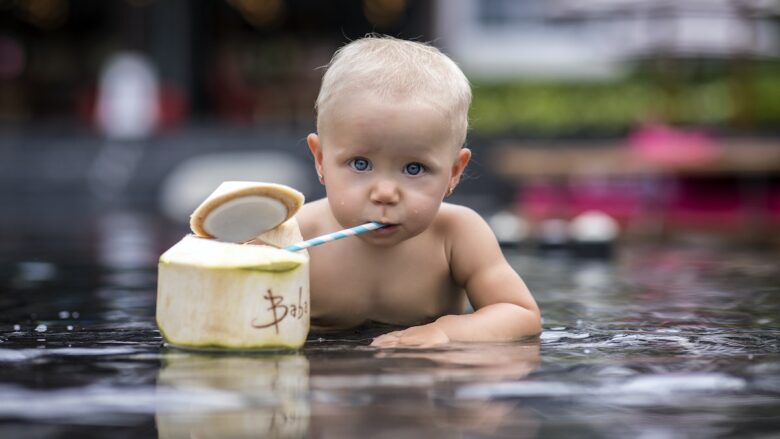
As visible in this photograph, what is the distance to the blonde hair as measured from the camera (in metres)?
2.80

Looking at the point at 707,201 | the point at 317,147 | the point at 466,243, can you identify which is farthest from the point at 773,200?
the point at 317,147

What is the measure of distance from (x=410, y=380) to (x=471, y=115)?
17.5ft

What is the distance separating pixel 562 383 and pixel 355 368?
1.31ft

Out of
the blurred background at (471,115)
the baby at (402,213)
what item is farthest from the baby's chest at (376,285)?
the blurred background at (471,115)

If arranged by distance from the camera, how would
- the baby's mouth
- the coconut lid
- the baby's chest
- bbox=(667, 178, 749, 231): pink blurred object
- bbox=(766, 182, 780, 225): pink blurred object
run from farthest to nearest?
bbox=(766, 182, 780, 225): pink blurred object
bbox=(667, 178, 749, 231): pink blurred object
the baby's chest
the baby's mouth
the coconut lid

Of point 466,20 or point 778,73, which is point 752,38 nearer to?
point 778,73

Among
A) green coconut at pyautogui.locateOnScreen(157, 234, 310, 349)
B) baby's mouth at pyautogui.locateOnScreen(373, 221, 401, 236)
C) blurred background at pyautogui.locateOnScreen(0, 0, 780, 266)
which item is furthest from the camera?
blurred background at pyautogui.locateOnScreen(0, 0, 780, 266)

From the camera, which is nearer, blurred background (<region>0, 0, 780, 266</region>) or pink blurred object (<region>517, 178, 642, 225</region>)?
blurred background (<region>0, 0, 780, 266</region>)

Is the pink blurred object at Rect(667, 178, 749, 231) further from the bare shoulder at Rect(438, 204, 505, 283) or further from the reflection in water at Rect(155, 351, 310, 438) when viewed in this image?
the reflection in water at Rect(155, 351, 310, 438)

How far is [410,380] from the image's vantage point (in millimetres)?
2271

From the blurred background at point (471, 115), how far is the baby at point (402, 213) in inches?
105

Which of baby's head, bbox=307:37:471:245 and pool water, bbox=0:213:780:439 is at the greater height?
baby's head, bbox=307:37:471:245

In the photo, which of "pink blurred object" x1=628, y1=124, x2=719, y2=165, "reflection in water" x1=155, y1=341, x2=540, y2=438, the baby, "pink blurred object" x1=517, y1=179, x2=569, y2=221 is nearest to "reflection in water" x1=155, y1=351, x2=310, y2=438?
"reflection in water" x1=155, y1=341, x2=540, y2=438

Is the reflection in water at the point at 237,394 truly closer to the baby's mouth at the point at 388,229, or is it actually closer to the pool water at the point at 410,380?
the pool water at the point at 410,380
